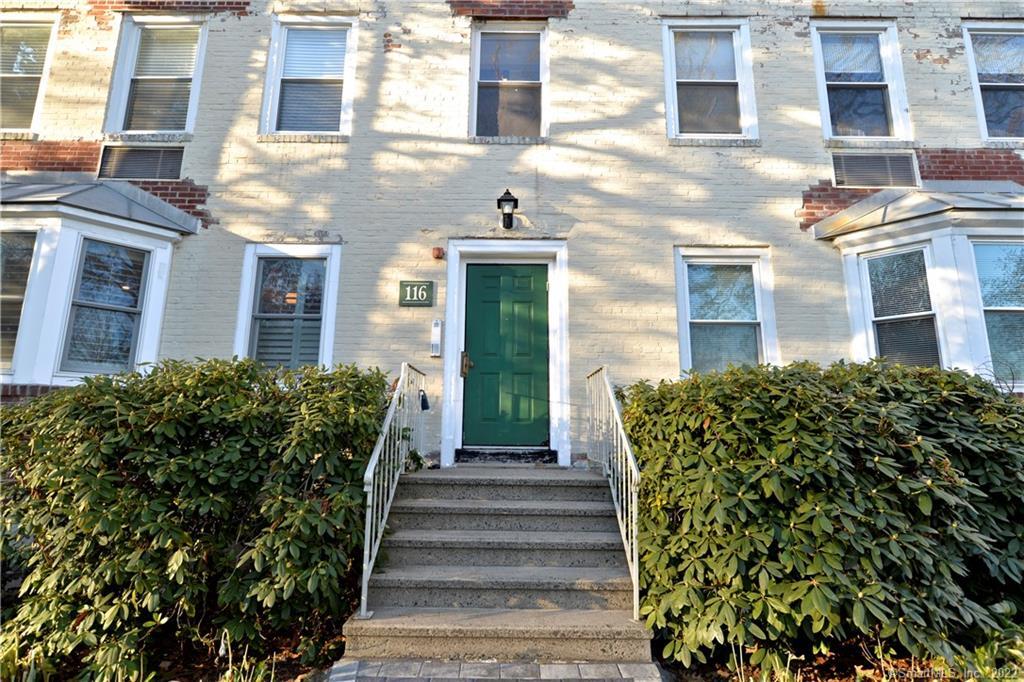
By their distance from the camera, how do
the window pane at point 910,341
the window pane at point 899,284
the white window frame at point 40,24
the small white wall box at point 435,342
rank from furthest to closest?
the white window frame at point 40,24 → the small white wall box at point 435,342 → the window pane at point 899,284 → the window pane at point 910,341

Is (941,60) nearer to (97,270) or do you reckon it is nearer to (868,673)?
(868,673)

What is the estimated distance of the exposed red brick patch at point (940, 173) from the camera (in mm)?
5547

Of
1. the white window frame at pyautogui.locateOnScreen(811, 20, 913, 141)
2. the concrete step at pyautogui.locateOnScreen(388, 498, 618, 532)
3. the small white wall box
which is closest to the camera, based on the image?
the concrete step at pyautogui.locateOnScreen(388, 498, 618, 532)

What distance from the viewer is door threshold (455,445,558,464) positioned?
16.8ft

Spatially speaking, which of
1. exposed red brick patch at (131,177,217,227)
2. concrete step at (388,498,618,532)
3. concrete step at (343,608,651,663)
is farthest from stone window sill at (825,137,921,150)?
exposed red brick patch at (131,177,217,227)

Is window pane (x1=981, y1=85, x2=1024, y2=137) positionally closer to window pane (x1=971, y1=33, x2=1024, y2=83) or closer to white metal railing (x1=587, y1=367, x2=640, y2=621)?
window pane (x1=971, y1=33, x2=1024, y2=83)

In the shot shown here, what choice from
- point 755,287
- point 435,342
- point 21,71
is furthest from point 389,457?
point 21,71

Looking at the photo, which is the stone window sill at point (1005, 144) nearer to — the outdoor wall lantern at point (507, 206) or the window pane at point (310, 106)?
the outdoor wall lantern at point (507, 206)

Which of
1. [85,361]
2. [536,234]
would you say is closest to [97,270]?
[85,361]

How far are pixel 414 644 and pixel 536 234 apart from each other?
3830 millimetres

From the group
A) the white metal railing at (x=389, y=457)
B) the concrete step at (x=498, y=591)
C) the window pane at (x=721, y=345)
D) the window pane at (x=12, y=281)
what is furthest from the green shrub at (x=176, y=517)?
the window pane at (x=721, y=345)

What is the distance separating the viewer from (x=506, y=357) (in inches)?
212

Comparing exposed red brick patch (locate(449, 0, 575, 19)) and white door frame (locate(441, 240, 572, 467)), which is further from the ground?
exposed red brick patch (locate(449, 0, 575, 19))

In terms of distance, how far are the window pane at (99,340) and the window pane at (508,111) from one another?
4069 millimetres
